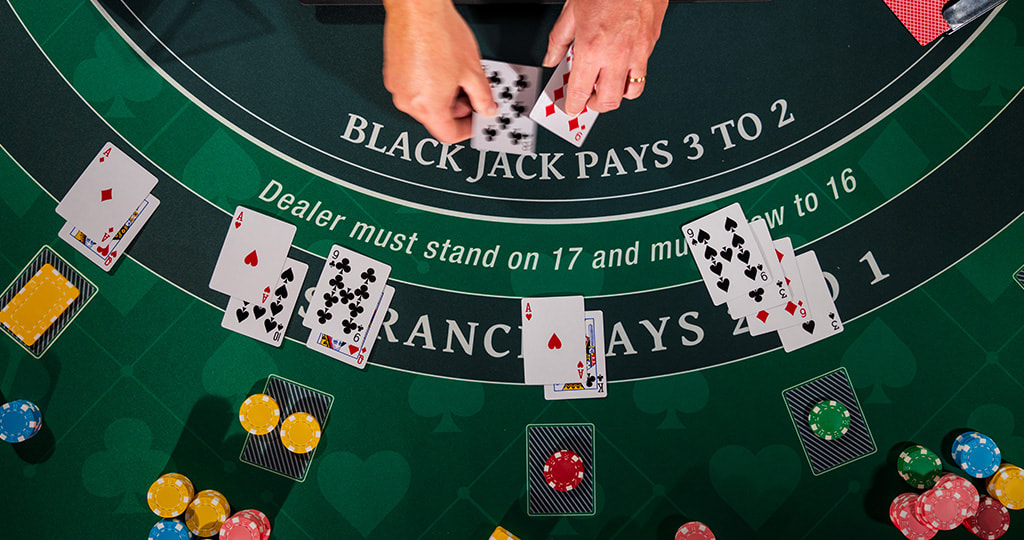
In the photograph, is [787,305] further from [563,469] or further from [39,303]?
[39,303]

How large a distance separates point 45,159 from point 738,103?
313 cm

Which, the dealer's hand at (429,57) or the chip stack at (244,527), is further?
the chip stack at (244,527)

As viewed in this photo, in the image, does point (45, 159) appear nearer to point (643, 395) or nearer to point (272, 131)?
point (272, 131)

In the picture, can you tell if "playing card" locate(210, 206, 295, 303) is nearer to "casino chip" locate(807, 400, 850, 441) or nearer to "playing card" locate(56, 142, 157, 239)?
"playing card" locate(56, 142, 157, 239)

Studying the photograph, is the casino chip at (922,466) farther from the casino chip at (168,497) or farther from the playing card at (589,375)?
the casino chip at (168,497)

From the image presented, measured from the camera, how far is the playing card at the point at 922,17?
9.86ft

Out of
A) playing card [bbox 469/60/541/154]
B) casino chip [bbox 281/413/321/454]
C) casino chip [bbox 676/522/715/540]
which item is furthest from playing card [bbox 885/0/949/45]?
casino chip [bbox 281/413/321/454]

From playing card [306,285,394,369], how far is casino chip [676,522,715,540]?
1588mm

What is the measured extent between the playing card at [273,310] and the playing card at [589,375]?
3.90ft

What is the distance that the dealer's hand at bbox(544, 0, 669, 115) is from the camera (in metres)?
2.54

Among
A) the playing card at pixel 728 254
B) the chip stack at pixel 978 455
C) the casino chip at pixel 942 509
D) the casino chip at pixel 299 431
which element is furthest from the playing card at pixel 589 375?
the chip stack at pixel 978 455

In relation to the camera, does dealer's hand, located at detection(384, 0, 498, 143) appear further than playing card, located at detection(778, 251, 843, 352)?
No

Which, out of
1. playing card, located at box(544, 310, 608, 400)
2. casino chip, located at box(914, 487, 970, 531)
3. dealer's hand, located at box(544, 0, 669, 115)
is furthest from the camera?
playing card, located at box(544, 310, 608, 400)

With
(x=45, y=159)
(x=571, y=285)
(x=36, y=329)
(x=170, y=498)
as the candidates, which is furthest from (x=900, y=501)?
(x=45, y=159)
